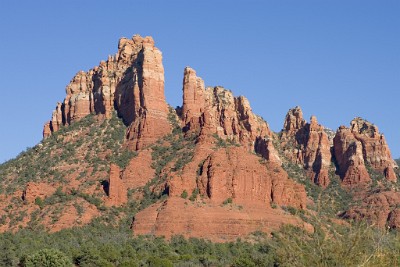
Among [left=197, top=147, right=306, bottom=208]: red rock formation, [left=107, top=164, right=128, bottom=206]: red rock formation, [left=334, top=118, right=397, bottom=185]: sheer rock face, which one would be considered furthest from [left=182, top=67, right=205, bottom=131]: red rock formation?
[left=334, top=118, right=397, bottom=185]: sheer rock face

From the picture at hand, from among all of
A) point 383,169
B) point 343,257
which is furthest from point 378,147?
point 343,257

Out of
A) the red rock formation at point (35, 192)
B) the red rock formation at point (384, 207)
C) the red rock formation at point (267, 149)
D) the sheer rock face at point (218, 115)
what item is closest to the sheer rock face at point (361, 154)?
the red rock formation at point (384, 207)

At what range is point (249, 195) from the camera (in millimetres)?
125812

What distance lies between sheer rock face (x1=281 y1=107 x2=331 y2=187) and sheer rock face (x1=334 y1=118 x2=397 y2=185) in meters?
3.39

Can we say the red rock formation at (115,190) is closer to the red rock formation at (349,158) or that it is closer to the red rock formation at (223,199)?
the red rock formation at (223,199)

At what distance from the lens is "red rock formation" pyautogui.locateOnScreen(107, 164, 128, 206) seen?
129m

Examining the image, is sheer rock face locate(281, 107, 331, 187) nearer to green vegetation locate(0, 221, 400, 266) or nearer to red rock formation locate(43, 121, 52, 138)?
red rock formation locate(43, 121, 52, 138)

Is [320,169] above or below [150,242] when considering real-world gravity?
above

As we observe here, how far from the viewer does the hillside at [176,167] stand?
11950 centimetres

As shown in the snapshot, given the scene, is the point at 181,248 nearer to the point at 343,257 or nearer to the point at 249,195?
the point at 249,195

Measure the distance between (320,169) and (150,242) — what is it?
71434 millimetres

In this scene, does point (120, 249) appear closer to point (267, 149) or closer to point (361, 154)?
point (267, 149)

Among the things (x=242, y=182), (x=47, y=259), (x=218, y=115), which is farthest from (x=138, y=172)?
(x=47, y=259)

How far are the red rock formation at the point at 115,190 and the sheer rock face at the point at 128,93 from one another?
14783 millimetres
